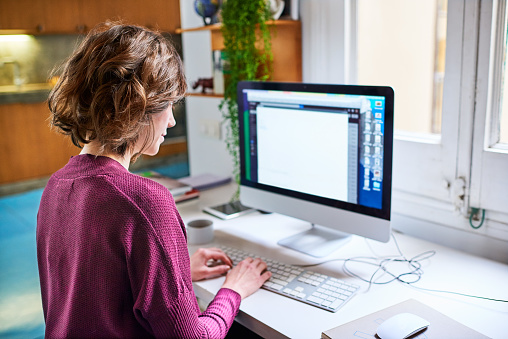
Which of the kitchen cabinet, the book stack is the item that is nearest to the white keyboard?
the book stack

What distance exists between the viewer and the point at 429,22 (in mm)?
2611

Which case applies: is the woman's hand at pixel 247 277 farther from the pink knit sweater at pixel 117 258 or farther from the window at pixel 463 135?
the window at pixel 463 135

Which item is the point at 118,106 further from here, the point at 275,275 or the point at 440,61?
the point at 440,61

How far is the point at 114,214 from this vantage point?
2.74 feet

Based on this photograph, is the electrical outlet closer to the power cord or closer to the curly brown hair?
the power cord

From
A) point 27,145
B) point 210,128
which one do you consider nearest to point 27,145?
point 27,145

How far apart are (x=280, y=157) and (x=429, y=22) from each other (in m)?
1.64

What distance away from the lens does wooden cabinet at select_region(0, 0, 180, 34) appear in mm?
4391

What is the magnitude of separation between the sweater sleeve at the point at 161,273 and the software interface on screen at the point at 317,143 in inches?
21.1

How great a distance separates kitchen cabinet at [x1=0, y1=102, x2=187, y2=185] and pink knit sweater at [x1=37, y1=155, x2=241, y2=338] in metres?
3.71

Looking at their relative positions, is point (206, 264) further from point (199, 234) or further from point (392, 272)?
point (392, 272)

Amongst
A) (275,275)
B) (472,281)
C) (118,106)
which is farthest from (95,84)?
(472,281)

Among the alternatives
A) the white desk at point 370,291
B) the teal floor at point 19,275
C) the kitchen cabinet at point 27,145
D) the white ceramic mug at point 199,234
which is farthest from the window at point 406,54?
the kitchen cabinet at point 27,145

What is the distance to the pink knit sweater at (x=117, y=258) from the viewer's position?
33.0 inches
